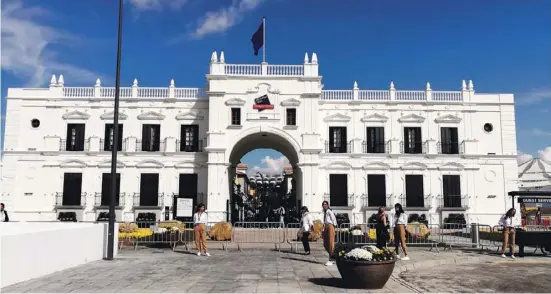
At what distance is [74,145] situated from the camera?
105 feet

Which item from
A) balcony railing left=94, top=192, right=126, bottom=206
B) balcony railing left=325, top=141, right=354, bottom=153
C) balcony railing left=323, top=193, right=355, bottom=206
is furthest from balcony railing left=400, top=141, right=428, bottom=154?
balcony railing left=94, top=192, right=126, bottom=206

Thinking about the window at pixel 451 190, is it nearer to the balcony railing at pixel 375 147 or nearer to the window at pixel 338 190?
the balcony railing at pixel 375 147

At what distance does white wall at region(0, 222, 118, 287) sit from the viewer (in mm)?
9047

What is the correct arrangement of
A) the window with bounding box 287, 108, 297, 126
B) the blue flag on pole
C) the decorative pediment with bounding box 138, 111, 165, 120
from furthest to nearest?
the decorative pediment with bounding box 138, 111, 165, 120
the blue flag on pole
the window with bounding box 287, 108, 297, 126

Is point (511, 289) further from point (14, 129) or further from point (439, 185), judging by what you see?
point (14, 129)

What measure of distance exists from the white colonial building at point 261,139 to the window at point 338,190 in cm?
7

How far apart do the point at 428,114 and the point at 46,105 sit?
2642 cm

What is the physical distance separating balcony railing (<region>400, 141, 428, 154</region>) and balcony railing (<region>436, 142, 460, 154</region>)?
2.99 feet

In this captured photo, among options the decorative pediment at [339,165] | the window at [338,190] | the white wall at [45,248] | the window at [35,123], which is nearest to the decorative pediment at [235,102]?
the decorative pediment at [339,165]

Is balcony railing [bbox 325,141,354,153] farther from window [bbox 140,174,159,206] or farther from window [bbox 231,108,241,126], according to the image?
window [bbox 140,174,159,206]

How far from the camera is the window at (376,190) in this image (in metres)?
31.3

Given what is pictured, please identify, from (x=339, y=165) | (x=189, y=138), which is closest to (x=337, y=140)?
(x=339, y=165)

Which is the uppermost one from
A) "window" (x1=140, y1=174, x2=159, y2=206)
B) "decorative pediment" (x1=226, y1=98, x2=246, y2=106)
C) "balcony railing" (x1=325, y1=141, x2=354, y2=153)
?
"decorative pediment" (x1=226, y1=98, x2=246, y2=106)

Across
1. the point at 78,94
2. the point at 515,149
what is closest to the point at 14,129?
the point at 78,94
